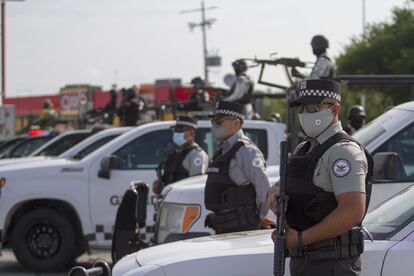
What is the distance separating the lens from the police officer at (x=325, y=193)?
389 cm

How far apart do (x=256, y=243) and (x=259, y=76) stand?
7077 mm

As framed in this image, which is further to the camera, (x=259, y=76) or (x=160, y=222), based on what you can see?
(x=259, y=76)

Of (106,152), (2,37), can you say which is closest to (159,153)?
(106,152)

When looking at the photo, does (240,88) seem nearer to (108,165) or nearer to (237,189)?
(108,165)

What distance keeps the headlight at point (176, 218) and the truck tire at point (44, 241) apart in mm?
2549

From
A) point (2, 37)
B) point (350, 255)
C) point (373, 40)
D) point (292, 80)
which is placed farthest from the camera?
point (373, 40)

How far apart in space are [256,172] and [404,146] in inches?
51.5

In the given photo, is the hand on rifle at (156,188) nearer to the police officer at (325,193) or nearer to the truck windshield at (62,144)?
the truck windshield at (62,144)

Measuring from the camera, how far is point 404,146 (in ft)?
22.3

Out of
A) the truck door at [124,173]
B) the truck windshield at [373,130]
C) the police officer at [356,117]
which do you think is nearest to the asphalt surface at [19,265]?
the truck door at [124,173]

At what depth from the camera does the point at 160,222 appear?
7.76 m

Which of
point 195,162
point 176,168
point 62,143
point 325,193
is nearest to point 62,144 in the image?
point 62,143

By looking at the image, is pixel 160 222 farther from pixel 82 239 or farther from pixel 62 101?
pixel 62 101

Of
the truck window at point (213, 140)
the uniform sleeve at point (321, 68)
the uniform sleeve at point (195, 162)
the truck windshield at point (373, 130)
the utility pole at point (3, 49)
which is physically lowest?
the uniform sleeve at point (195, 162)
